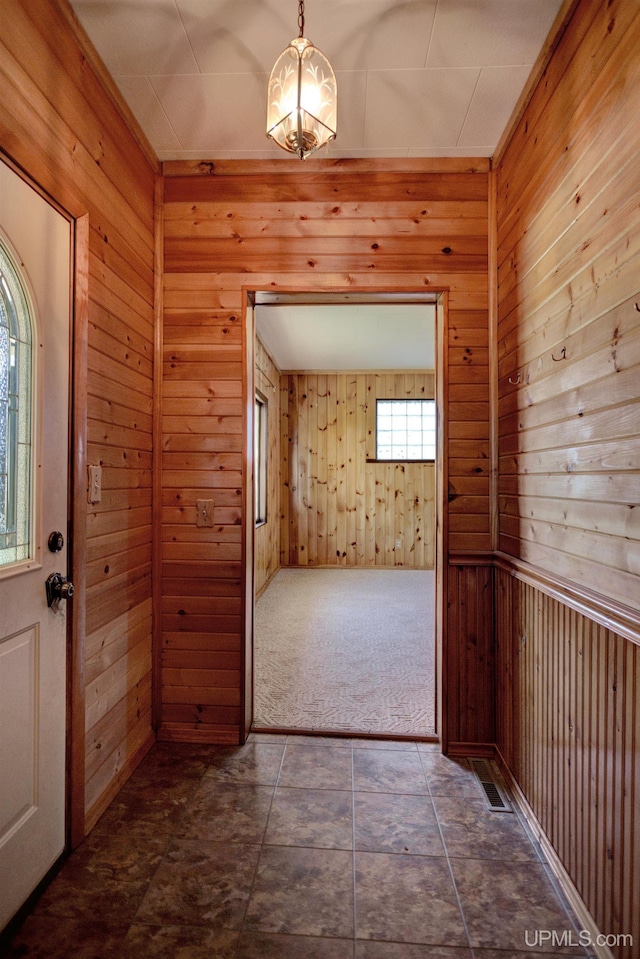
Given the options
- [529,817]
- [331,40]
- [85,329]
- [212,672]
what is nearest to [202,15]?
[331,40]

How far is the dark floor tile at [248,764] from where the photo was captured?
6.57 ft

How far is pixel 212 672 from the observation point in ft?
7.54

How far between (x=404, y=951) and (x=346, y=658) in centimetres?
210

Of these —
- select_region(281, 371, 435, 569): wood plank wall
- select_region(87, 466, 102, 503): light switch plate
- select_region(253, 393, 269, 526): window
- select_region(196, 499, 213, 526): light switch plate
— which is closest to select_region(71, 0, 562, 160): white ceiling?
select_region(87, 466, 102, 503): light switch plate

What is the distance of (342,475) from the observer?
692 cm

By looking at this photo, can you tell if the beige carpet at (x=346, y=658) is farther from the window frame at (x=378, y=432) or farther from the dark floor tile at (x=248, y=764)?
the window frame at (x=378, y=432)

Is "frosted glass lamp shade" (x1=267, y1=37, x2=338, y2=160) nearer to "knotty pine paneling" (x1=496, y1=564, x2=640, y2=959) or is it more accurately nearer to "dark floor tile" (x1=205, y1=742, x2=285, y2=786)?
"knotty pine paneling" (x1=496, y1=564, x2=640, y2=959)

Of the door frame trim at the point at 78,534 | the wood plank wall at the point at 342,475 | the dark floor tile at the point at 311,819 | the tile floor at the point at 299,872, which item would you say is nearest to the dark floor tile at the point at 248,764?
the tile floor at the point at 299,872

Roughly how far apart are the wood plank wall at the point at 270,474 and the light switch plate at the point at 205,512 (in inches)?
108

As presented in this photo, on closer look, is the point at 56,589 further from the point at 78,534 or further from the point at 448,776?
the point at 448,776

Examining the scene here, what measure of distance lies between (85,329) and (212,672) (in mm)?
1587

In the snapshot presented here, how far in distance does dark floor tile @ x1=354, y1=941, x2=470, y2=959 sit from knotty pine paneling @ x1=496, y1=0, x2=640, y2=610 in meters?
1.01

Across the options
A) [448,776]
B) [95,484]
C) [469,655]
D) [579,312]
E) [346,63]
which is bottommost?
[448,776]

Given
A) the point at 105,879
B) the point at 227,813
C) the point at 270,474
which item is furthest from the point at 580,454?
the point at 270,474
